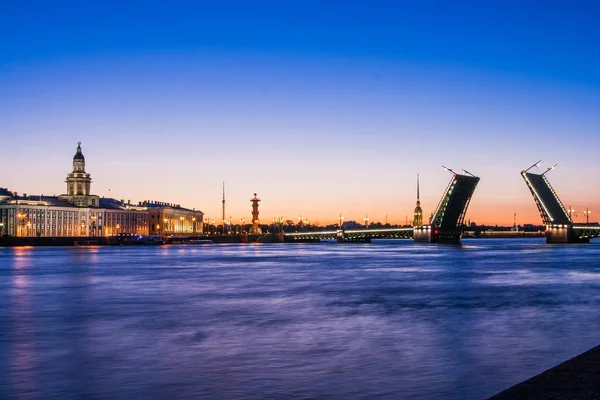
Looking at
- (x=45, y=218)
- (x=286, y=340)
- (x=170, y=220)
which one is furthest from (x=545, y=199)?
(x=170, y=220)

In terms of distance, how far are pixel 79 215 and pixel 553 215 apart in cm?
7351

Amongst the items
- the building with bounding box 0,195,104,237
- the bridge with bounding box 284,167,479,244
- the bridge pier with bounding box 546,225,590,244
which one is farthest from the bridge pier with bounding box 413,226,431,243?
the building with bounding box 0,195,104,237

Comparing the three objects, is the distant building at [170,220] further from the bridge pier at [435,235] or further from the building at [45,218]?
the bridge pier at [435,235]

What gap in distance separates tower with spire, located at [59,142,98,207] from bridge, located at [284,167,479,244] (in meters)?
34.6

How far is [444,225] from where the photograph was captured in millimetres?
84062

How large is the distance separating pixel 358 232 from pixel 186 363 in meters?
98.0

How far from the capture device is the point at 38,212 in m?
114

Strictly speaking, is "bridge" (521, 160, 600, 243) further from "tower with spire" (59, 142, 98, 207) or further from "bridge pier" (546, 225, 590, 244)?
"tower with spire" (59, 142, 98, 207)

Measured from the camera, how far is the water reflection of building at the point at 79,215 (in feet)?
365

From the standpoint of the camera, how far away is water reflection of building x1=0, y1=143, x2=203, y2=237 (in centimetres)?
11112

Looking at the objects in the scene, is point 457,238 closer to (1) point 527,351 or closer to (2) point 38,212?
(2) point 38,212

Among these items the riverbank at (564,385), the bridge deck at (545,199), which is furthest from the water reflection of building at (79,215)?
the riverbank at (564,385)

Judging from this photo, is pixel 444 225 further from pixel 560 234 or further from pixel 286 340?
pixel 286 340

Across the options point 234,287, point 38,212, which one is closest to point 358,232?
point 38,212
